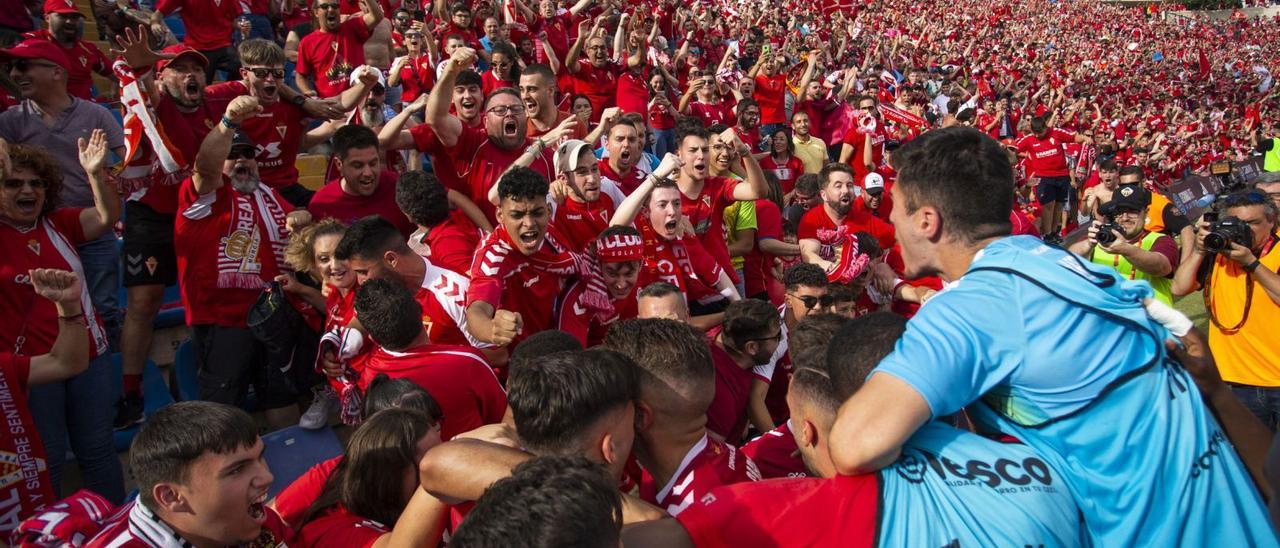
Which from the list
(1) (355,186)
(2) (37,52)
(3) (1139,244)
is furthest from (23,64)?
(3) (1139,244)

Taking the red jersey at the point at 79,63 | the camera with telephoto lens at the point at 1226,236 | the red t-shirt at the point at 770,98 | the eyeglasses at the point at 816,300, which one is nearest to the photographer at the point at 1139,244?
the camera with telephoto lens at the point at 1226,236

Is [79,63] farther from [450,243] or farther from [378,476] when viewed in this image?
[378,476]

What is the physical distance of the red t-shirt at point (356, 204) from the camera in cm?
517

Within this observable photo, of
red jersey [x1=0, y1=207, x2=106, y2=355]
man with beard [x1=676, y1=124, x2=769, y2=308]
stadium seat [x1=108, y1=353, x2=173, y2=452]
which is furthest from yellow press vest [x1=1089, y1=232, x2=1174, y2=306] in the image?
red jersey [x1=0, y1=207, x2=106, y2=355]

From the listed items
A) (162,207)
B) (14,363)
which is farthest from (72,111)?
(14,363)

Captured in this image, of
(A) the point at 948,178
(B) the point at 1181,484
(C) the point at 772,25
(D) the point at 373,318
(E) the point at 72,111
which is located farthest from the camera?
(C) the point at 772,25

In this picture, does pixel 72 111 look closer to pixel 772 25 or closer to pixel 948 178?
pixel 948 178

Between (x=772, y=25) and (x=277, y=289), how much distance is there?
1718cm

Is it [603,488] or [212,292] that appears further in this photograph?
[212,292]

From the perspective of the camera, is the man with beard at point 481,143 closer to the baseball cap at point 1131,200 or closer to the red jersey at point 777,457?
the red jersey at point 777,457

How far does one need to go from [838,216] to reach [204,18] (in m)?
6.10

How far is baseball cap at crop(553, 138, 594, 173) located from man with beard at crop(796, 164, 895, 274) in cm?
206

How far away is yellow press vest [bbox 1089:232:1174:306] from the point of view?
6262 mm

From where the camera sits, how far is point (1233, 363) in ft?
17.4
